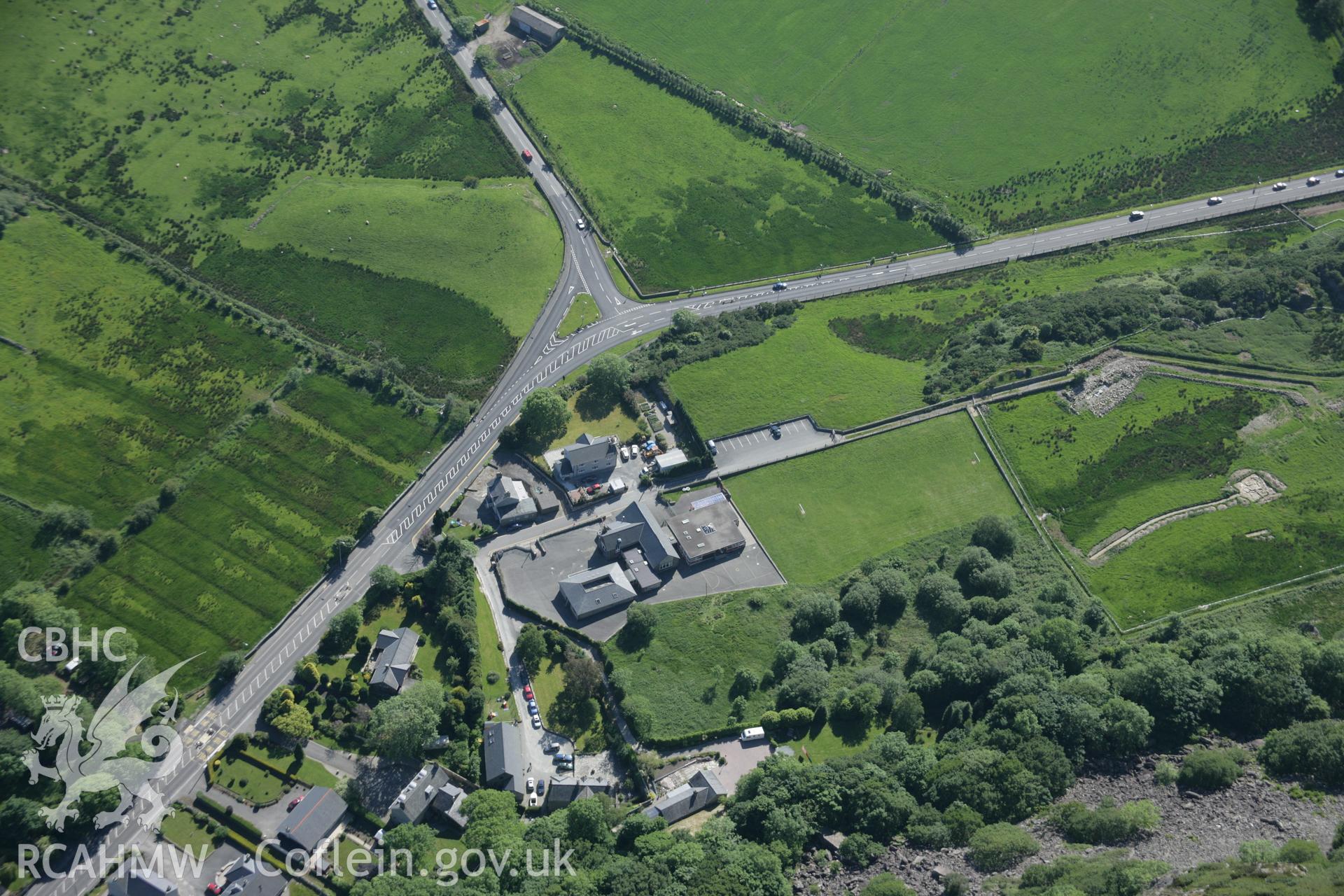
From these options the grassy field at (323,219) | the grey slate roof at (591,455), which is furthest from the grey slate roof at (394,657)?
the grassy field at (323,219)

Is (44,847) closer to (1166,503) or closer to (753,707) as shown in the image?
(753,707)

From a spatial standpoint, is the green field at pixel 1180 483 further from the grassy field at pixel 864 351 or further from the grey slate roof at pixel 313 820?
the grey slate roof at pixel 313 820

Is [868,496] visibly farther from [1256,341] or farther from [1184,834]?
[1256,341]

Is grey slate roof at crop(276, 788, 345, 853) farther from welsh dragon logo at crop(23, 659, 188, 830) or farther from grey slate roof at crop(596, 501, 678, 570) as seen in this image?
grey slate roof at crop(596, 501, 678, 570)

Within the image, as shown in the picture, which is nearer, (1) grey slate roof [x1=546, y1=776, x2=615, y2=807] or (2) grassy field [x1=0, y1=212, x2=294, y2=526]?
(1) grey slate roof [x1=546, y1=776, x2=615, y2=807]

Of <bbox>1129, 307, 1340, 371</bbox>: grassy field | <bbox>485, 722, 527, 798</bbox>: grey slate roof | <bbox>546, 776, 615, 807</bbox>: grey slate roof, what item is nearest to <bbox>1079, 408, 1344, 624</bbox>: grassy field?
<bbox>1129, 307, 1340, 371</bbox>: grassy field

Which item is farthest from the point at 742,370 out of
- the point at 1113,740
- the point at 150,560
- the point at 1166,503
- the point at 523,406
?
the point at 150,560

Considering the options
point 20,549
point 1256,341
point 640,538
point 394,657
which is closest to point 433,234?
point 640,538
